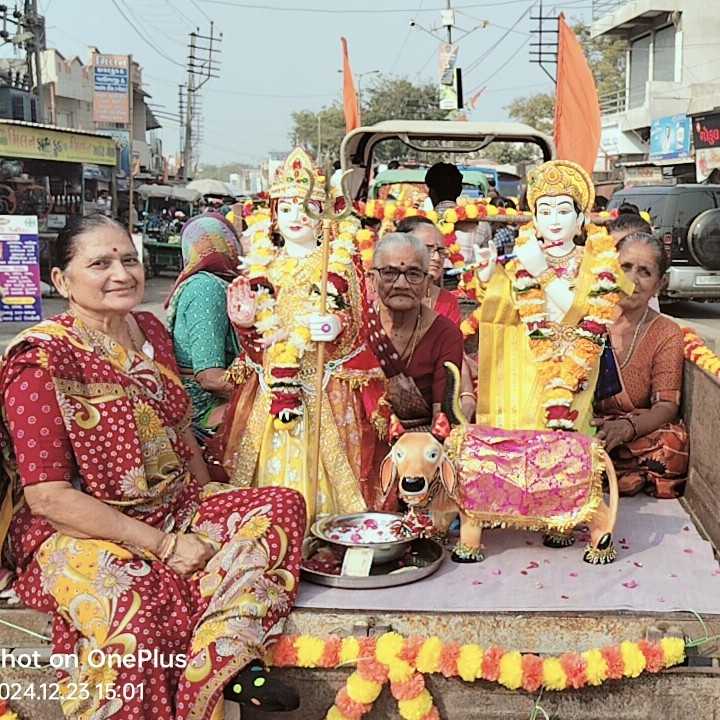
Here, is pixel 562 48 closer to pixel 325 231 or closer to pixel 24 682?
pixel 325 231

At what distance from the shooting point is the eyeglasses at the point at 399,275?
3758 millimetres

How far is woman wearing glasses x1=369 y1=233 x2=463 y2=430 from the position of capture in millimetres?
3768

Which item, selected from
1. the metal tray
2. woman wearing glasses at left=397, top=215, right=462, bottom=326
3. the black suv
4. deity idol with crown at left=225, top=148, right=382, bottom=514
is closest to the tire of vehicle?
the black suv

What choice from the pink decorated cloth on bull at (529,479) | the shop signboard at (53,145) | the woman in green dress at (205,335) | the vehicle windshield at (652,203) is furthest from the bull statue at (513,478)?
the shop signboard at (53,145)

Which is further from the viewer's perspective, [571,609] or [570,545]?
[570,545]

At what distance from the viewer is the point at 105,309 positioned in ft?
9.39

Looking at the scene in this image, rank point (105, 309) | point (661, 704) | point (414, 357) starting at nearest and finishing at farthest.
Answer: point (661, 704) < point (105, 309) < point (414, 357)

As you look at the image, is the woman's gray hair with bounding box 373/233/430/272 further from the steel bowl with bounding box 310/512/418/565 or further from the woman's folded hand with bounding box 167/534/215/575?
the woman's folded hand with bounding box 167/534/215/575

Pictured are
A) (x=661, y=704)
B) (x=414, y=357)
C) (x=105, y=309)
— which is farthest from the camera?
(x=414, y=357)

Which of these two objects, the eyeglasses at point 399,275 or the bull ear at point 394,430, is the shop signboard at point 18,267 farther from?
the bull ear at point 394,430

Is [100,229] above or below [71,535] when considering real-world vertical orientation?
above

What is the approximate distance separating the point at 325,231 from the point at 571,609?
1590mm

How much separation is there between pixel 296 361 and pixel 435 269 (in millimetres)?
1611

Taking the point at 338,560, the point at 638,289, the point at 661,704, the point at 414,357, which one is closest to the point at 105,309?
the point at 338,560
